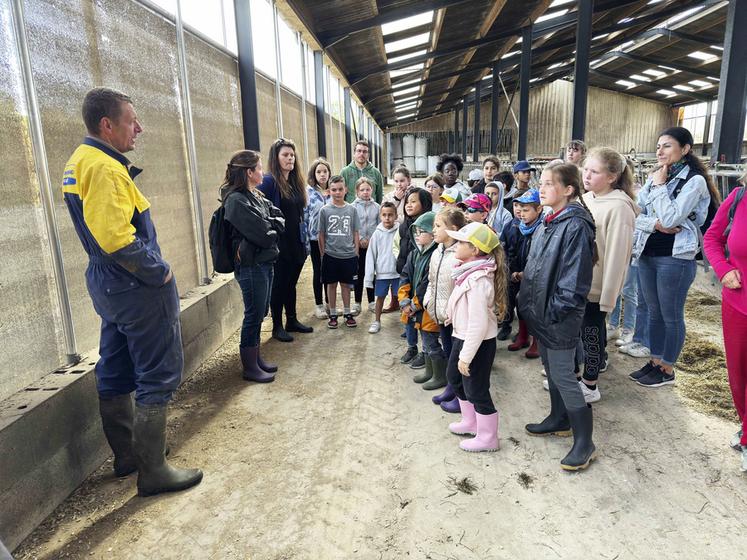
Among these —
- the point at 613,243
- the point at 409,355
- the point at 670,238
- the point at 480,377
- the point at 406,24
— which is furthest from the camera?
the point at 406,24

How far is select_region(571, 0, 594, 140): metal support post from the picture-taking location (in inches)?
348

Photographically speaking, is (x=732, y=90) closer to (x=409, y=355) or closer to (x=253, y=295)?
(x=409, y=355)

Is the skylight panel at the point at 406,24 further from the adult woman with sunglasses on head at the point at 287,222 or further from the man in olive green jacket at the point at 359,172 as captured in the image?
the adult woman with sunglasses on head at the point at 287,222

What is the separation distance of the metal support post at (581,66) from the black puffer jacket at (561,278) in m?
7.94

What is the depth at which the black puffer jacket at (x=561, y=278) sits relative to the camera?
2.29m

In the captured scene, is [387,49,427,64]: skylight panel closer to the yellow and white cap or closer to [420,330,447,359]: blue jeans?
[420,330,447,359]: blue jeans

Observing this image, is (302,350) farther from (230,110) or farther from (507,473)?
(230,110)

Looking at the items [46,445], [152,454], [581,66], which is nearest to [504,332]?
[152,454]

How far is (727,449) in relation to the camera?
2.62 meters

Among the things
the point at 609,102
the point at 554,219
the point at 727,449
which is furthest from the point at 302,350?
the point at 609,102

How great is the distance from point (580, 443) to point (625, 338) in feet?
6.97

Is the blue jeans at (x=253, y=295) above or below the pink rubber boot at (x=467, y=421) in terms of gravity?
above

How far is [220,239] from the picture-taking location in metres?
3.39

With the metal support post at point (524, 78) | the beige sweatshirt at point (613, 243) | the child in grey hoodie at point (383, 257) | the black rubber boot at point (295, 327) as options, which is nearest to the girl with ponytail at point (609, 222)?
the beige sweatshirt at point (613, 243)
